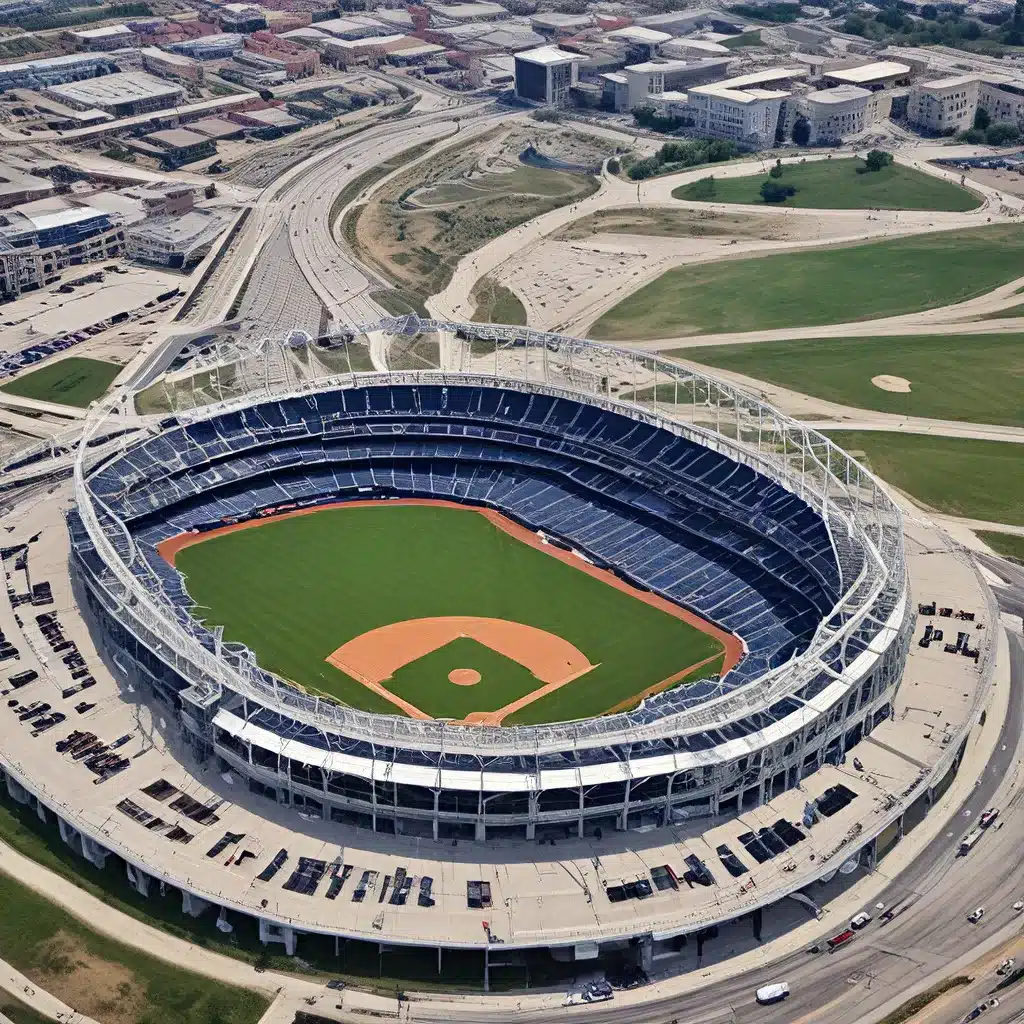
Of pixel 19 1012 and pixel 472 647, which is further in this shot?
pixel 472 647

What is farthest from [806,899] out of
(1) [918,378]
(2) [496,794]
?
(1) [918,378]

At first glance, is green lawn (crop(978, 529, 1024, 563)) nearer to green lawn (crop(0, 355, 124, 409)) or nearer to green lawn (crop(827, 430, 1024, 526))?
green lawn (crop(827, 430, 1024, 526))

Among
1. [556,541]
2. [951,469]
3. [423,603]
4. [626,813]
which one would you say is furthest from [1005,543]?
[626,813]

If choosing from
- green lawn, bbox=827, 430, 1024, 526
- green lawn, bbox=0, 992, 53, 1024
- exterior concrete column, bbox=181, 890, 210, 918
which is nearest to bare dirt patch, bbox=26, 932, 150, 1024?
green lawn, bbox=0, 992, 53, 1024

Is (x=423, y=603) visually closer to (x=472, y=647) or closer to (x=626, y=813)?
(x=472, y=647)

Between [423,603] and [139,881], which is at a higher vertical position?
[139,881]

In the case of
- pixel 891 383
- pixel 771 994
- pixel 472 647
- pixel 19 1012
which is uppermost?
pixel 19 1012

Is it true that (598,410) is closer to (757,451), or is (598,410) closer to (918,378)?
(757,451)
